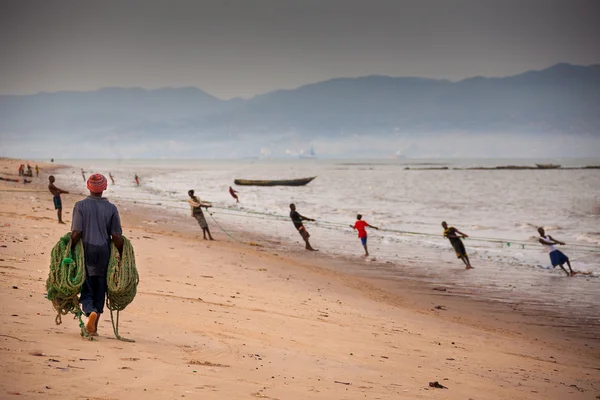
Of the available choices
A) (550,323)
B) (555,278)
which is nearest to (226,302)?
(550,323)

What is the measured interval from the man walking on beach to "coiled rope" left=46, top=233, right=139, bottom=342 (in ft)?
0.21

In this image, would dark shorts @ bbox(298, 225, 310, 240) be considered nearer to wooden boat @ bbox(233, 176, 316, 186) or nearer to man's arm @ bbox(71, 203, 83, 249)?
man's arm @ bbox(71, 203, 83, 249)

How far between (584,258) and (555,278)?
15.3 feet

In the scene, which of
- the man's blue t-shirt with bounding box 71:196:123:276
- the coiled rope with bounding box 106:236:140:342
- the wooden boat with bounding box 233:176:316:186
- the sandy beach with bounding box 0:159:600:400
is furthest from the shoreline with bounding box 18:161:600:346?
the wooden boat with bounding box 233:176:316:186

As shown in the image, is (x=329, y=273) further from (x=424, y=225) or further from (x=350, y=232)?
(x=424, y=225)

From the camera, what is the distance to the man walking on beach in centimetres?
656

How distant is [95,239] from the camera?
6586 millimetres

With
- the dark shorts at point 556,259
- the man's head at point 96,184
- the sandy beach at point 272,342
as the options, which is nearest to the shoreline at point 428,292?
the sandy beach at point 272,342

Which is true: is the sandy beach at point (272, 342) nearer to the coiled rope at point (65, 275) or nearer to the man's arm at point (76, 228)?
the coiled rope at point (65, 275)

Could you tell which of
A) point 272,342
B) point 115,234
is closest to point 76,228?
point 115,234

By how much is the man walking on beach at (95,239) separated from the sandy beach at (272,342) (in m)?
0.40

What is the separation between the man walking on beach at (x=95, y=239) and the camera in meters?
6.56

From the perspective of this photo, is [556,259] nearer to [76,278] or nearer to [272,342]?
[272,342]

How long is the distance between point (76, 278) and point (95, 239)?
0.45 m
